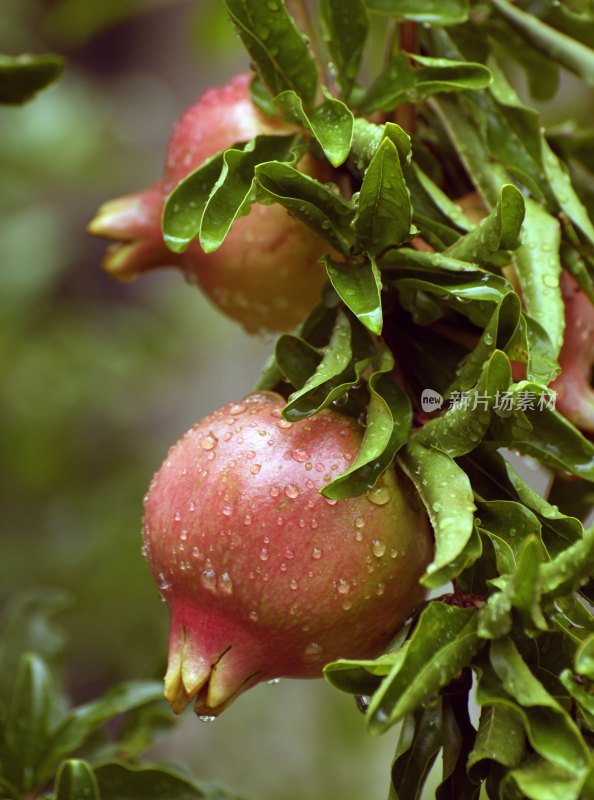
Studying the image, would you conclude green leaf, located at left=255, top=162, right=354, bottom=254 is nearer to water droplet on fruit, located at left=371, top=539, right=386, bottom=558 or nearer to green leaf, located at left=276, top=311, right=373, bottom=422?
green leaf, located at left=276, top=311, right=373, bottom=422

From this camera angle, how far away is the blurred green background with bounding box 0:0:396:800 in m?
1.87

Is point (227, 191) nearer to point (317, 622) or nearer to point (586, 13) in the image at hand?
point (317, 622)

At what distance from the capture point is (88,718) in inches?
27.6

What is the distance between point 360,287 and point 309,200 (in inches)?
2.2

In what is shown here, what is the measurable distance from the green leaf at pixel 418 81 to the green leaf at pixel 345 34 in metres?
0.02

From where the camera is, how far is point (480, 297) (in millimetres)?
470

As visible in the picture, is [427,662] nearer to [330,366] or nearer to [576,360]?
[330,366]

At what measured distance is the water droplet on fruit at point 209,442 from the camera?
49cm

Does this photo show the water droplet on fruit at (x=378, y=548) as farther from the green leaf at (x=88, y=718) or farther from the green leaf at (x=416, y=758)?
the green leaf at (x=88, y=718)

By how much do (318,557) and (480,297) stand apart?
16 centimetres

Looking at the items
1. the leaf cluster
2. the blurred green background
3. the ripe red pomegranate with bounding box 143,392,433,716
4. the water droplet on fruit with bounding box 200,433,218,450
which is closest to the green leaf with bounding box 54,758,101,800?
the leaf cluster

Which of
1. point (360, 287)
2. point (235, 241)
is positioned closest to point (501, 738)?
point (360, 287)

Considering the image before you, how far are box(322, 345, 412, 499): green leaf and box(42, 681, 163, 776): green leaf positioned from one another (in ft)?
1.19

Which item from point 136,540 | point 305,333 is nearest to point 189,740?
point 136,540
